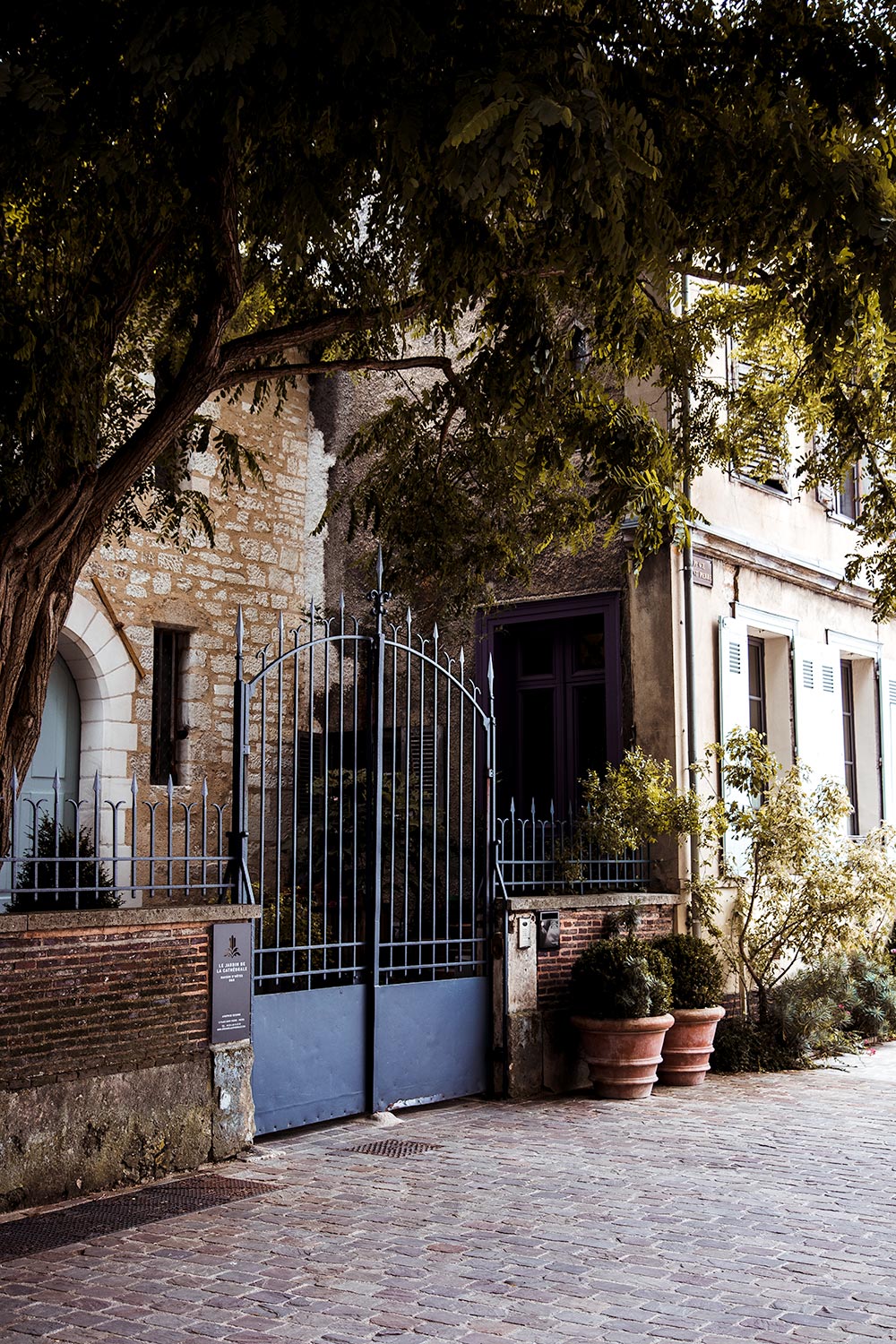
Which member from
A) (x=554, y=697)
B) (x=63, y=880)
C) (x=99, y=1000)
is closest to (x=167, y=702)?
(x=63, y=880)

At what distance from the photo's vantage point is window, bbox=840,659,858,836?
47.6 ft

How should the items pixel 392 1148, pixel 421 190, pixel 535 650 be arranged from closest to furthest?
pixel 421 190, pixel 392 1148, pixel 535 650

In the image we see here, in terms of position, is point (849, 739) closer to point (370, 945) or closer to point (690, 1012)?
point (690, 1012)

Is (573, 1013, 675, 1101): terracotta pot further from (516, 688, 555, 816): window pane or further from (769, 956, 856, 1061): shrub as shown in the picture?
(516, 688, 555, 816): window pane

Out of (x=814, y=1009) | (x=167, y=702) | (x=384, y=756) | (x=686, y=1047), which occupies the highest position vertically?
(x=167, y=702)

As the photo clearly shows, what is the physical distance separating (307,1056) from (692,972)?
328cm

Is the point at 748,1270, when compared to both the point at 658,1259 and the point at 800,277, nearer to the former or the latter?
the point at 658,1259

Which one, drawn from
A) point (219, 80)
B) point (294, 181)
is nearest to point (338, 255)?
point (294, 181)

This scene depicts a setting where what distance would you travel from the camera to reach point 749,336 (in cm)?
991

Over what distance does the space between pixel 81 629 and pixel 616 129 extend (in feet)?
25.3

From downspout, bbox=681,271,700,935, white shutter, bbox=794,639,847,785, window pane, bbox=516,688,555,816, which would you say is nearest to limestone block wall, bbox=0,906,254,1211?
downspout, bbox=681,271,700,935

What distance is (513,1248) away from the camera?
5.64m

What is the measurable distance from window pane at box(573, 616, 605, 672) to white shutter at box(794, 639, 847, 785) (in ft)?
7.60

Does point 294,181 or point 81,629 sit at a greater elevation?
point 294,181
